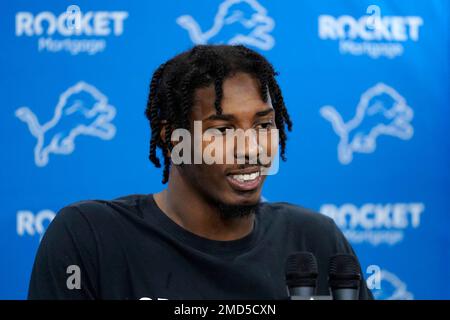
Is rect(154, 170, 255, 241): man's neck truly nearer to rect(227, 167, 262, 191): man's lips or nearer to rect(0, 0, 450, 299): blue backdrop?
rect(227, 167, 262, 191): man's lips

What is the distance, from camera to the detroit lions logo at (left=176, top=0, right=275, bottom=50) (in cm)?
351

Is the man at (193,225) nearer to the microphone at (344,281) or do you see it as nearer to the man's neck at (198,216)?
the man's neck at (198,216)

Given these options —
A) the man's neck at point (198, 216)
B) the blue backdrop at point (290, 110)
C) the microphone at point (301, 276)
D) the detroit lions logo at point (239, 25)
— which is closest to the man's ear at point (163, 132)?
the man's neck at point (198, 216)

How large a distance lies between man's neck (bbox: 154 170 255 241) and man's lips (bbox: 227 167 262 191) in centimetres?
11

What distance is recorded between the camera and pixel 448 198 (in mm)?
3561

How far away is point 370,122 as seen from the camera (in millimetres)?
3543

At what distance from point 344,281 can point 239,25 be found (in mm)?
2174

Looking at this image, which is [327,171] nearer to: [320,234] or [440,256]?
[440,256]

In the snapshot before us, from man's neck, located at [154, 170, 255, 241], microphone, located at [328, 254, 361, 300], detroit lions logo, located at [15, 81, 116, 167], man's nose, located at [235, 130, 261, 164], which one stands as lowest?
microphone, located at [328, 254, 361, 300]

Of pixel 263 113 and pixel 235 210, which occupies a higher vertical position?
pixel 263 113

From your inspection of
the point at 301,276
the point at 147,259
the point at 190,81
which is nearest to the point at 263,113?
the point at 190,81

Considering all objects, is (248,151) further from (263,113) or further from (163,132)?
(163,132)

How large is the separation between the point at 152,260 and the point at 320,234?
0.50 m

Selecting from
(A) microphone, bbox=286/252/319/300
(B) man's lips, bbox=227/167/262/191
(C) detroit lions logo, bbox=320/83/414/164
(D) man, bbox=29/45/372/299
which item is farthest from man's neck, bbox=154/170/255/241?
(C) detroit lions logo, bbox=320/83/414/164
